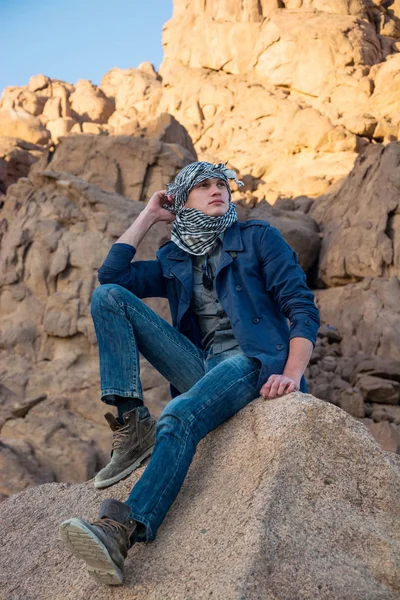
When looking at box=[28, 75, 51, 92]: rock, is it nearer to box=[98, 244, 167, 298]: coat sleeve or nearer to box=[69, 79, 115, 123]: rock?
box=[69, 79, 115, 123]: rock

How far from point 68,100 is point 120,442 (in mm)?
36326

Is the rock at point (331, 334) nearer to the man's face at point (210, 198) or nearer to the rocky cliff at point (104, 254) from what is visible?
the rocky cliff at point (104, 254)

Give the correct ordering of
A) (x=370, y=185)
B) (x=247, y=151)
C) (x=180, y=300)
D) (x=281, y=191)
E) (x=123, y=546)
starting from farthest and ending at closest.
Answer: (x=247, y=151) < (x=281, y=191) < (x=370, y=185) < (x=180, y=300) < (x=123, y=546)

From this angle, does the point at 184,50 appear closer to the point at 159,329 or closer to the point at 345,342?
the point at 345,342

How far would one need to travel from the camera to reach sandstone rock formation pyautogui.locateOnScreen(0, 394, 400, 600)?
8.03 feet

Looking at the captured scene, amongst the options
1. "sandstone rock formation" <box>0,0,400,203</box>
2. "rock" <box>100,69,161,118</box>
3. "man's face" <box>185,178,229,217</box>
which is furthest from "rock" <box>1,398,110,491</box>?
"rock" <box>100,69,161,118</box>

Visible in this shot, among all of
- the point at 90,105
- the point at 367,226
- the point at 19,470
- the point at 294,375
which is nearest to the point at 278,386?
the point at 294,375

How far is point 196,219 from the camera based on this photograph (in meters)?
3.56

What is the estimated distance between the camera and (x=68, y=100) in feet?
122

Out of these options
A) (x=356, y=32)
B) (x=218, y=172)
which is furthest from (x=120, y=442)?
(x=356, y=32)

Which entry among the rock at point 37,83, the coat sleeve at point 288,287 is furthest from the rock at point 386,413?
the rock at point 37,83

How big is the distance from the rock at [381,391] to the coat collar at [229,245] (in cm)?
800

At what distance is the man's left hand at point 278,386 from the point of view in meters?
3.11

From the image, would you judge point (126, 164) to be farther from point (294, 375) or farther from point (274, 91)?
point (274, 91)
